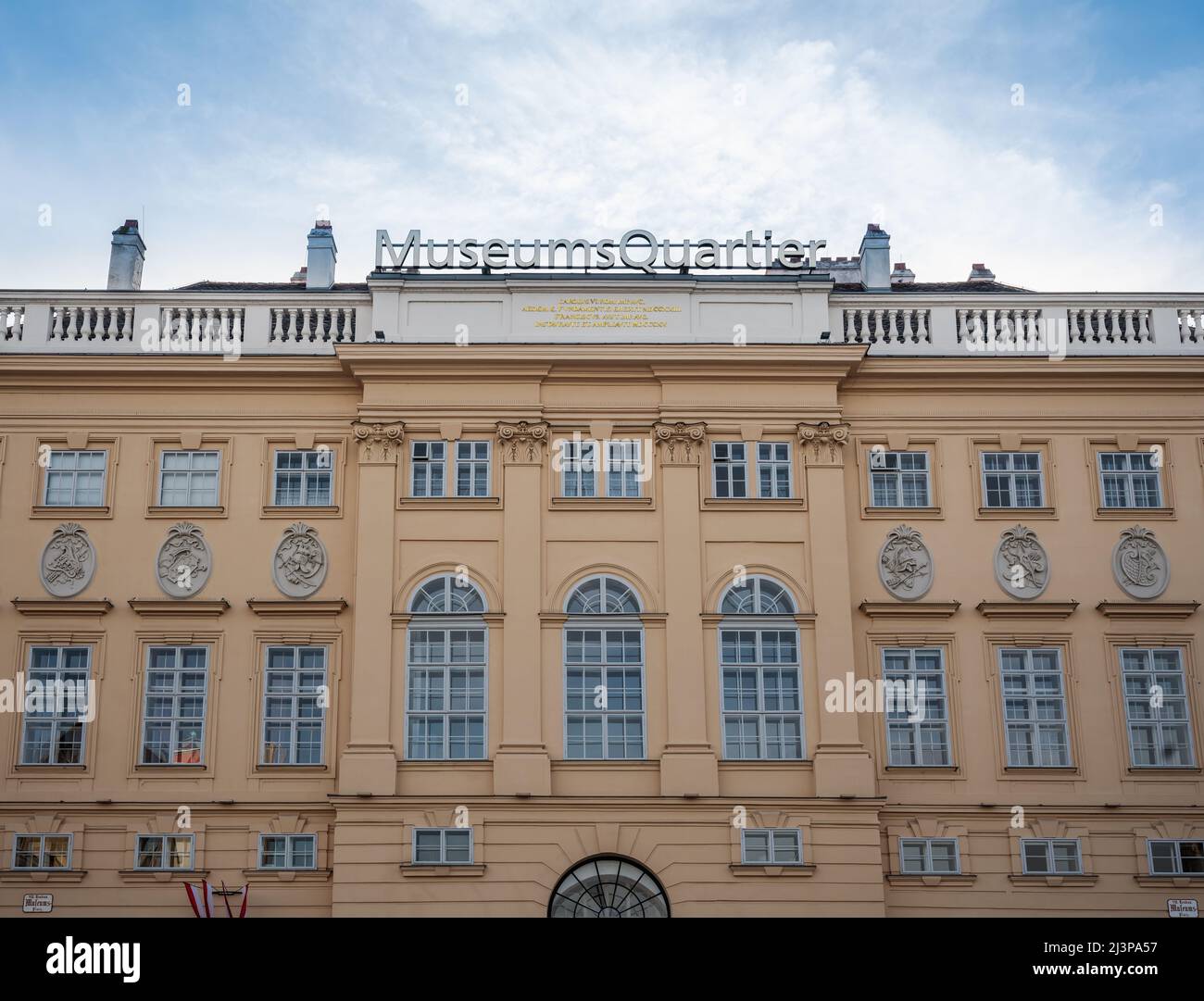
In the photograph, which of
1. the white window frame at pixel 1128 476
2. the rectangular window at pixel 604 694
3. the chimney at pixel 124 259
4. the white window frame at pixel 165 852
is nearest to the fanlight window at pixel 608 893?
the rectangular window at pixel 604 694

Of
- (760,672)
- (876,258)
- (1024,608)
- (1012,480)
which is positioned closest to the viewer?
(760,672)

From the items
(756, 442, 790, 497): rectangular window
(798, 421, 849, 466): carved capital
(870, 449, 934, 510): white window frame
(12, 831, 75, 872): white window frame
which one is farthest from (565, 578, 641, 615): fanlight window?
(12, 831, 75, 872): white window frame

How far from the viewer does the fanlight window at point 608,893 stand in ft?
80.8

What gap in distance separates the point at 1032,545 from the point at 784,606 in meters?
4.93

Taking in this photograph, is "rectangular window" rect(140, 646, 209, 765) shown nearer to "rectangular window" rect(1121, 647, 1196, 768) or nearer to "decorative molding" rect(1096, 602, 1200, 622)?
"decorative molding" rect(1096, 602, 1200, 622)

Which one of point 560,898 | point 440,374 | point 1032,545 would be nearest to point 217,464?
point 440,374

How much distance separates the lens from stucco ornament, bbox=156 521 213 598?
26.6m

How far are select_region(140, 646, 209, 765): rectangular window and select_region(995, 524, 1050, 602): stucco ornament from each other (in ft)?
48.7

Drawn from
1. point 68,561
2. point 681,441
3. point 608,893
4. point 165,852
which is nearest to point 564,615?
point 681,441

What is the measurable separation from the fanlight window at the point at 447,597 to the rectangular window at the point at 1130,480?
12.1m

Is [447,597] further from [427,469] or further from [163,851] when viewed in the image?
[163,851]

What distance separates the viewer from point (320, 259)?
97.5ft

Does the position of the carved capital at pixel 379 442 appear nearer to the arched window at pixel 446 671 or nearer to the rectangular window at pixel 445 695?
the arched window at pixel 446 671

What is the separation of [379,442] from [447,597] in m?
3.26
